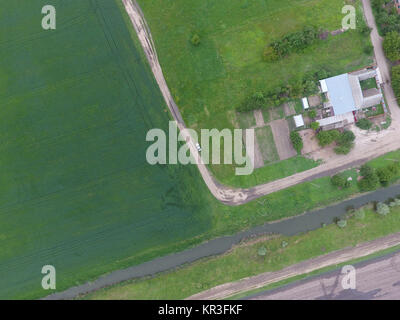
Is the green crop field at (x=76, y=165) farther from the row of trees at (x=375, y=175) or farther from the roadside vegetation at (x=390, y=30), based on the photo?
the roadside vegetation at (x=390, y=30)

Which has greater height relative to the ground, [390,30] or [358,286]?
[390,30]

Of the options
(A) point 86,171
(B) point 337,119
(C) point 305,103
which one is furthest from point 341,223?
(A) point 86,171

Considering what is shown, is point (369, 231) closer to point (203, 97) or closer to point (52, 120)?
point (203, 97)

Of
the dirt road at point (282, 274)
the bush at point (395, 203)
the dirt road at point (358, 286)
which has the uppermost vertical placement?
the bush at point (395, 203)

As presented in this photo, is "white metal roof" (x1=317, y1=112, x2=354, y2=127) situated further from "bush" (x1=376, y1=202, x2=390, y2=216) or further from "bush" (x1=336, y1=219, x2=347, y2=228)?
"bush" (x1=336, y1=219, x2=347, y2=228)

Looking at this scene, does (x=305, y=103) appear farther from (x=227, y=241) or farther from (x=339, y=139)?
(x=227, y=241)

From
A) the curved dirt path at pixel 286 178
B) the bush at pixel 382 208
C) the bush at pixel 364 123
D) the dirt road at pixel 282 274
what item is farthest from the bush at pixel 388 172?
the dirt road at pixel 282 274
